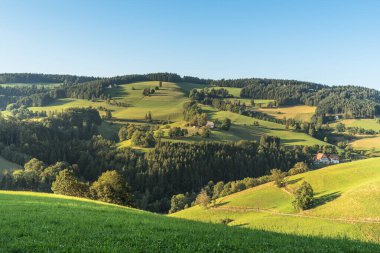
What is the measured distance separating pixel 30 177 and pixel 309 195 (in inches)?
3854

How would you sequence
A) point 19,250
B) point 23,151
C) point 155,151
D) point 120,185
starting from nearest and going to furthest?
point 19,250 < point 120,185 < point 23,151 < point 155,151

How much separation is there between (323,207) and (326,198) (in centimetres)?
585

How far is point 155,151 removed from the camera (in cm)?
19900

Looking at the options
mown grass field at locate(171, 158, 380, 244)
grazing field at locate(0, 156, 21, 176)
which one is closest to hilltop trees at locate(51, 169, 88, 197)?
mown grass field at locate(171, 158, 380, 244)

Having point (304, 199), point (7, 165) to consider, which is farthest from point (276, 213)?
point (7, 165)

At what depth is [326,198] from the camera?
90.2 metres

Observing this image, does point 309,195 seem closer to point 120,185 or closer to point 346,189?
point 346,189

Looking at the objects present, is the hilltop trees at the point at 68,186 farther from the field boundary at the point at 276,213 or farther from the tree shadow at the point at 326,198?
the tree shadow at the point at 326,198

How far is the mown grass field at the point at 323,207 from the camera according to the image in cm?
6938

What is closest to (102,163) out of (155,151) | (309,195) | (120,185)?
(155,151)

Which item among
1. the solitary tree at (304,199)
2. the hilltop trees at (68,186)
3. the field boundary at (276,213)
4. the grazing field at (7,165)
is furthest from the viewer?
the grazing field at (7,165)

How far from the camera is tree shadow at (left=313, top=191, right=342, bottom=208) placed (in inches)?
3471

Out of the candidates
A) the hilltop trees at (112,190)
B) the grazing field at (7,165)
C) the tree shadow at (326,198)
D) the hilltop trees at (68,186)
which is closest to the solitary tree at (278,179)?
the tree shadow at (326,198)

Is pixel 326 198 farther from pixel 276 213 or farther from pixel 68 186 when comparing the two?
pixel 68 186
